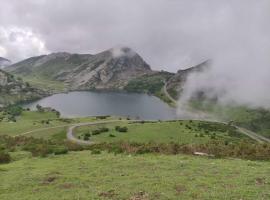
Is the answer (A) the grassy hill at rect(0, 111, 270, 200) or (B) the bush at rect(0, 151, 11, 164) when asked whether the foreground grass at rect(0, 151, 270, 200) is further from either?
(B) the bush at rect(0, 151, 11, 164)

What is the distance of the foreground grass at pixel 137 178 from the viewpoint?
68.3 feet

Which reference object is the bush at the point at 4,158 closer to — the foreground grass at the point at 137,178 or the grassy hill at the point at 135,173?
the grassy hill at the point at 135,173

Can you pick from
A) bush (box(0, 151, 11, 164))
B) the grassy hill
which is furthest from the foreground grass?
bush (box(0, 151, 11, 164))

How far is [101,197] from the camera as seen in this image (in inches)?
803

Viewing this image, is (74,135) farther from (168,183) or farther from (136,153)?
(168,183)

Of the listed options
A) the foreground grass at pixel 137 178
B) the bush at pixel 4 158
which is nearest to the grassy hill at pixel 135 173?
the foreground grass at pixel 137 178

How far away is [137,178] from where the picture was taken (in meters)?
24.1

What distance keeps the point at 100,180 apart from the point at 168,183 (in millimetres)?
4509

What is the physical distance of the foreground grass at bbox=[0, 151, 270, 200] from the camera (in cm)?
2083

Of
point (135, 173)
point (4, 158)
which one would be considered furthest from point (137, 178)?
point (4, 158)

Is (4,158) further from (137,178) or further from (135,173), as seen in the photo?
(137,178)

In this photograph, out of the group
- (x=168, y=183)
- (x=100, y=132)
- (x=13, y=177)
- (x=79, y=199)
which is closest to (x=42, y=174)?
(x=13, y=177)

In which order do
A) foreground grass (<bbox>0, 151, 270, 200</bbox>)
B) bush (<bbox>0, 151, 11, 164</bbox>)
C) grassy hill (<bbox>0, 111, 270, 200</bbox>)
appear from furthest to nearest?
bush (<bbox>0, 151, 11, 164</bbox>) < grassy hill (<bbox>0, 111, 270, 200</bbox>) < foreground grass (<bbox>0, 151, 270, 200</bbox>)

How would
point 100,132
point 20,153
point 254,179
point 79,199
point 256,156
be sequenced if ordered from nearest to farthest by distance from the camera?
point 79,199 < point 254,179 < point 256,156 < point 20,153 < point 100,132
